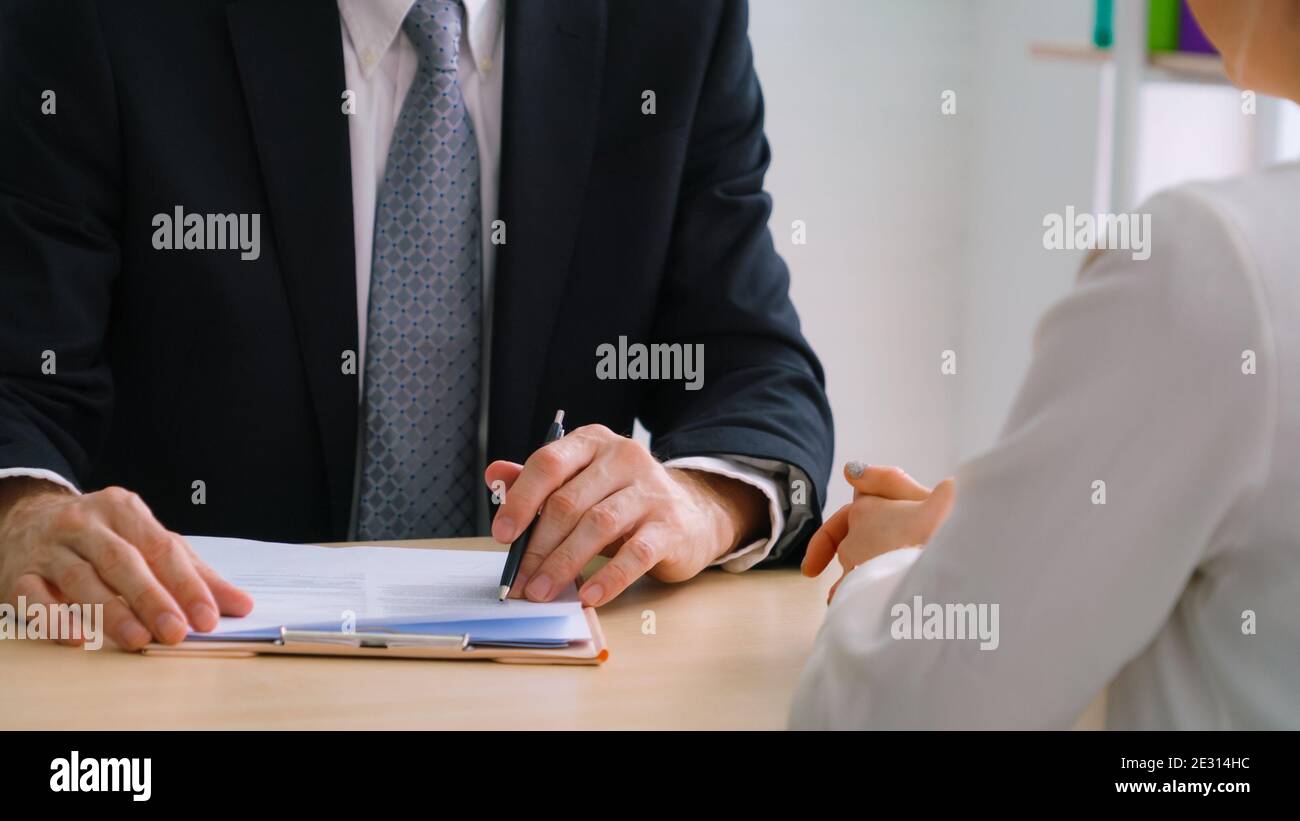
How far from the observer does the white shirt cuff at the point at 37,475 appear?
1135 mm

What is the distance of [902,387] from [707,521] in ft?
8.60

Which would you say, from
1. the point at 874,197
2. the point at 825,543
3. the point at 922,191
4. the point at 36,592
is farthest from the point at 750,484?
the point at 922,191

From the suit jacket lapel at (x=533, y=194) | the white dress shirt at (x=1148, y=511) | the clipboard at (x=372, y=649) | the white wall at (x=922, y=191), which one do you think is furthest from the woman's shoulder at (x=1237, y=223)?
the white wall at (x=922, y=191)

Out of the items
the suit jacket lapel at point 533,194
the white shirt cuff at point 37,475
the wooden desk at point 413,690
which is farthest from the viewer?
the suit jacket lapel at point 533,194

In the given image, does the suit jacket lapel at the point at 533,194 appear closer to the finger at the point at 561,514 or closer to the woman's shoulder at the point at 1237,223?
the finger at the point at 561,514

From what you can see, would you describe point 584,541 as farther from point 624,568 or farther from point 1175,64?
point 1175,64

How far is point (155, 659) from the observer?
2.96ft

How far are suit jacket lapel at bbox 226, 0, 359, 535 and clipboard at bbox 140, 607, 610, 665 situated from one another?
1.98 ft

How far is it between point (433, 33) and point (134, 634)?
0.85 m

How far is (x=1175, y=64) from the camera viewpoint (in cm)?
253

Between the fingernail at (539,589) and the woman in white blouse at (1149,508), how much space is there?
0.37 m

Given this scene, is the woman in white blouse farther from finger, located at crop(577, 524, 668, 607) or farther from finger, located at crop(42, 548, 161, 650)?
finger, located at crop(42, 548, 161, 650)
